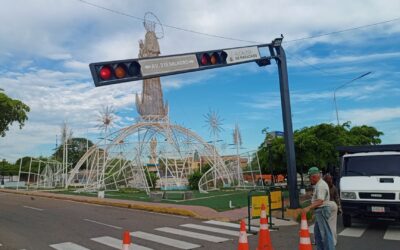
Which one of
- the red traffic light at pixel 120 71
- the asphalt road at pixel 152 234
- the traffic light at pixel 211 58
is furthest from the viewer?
the traffic light at pixel 211 58

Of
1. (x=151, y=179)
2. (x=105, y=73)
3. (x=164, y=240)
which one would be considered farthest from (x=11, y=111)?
(x=151, y=179)

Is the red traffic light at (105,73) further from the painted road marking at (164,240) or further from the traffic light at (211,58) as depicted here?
the painted road marking at (164,240)

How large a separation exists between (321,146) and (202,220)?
593 inches

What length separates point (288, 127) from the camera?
16703mm

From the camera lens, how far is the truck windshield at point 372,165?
12.8m

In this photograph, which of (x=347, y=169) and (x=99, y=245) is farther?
(x=347, y=169)

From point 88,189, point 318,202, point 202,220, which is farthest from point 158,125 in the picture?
point 318,202

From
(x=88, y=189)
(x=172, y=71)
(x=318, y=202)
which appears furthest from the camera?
(x=88, y=189)

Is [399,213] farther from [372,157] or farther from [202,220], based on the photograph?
[202,220]

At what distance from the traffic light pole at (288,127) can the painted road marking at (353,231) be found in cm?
350

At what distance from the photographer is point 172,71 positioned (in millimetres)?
13445

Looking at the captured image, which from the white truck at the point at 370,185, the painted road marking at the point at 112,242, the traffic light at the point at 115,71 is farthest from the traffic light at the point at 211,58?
the painted road marking at the point at 112,242

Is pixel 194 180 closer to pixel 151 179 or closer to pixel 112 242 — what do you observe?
pixel 151 179

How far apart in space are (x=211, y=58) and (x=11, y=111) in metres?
8.47
